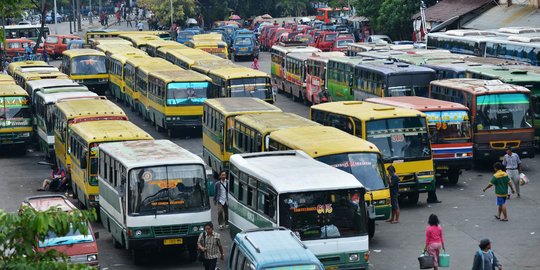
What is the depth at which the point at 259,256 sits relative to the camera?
17781 millimetres

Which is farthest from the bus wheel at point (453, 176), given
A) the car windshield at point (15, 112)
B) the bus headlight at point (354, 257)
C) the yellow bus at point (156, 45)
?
the yellow bus at point (156, 45)

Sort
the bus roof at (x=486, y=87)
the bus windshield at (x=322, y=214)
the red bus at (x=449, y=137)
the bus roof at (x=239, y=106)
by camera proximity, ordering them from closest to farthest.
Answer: the bus windshield at (x=322, y=214)
the red bus at (x=449, y=137)
the bus roof at (x=239, y=106)
the bus roof at (x=486, y=87)

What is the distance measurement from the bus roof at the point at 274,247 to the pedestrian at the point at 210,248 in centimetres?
264

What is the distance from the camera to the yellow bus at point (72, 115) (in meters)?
33.2

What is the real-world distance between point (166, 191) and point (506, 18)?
4479 centimetres

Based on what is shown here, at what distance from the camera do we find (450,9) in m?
70.9

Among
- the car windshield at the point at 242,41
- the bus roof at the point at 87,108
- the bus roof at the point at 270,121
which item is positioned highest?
the bus roof at the point at 270,121

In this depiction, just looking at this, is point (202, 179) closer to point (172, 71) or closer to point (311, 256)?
point (311, 256)

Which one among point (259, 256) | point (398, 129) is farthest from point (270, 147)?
point (259, 256)

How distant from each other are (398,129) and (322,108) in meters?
4.60

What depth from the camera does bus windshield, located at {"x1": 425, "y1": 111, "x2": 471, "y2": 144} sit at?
32.2 metres

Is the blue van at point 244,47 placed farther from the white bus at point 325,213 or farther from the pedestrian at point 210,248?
the pedestrian at point 210,248

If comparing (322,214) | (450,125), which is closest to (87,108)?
(450,125)

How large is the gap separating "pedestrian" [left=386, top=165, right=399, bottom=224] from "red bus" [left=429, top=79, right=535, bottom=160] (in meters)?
7.11
